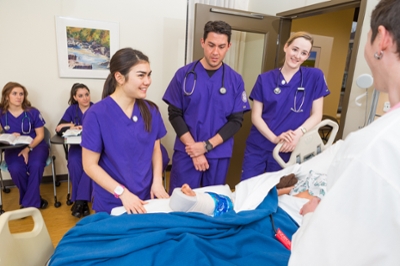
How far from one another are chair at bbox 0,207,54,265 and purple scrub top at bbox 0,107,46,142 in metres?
1.78

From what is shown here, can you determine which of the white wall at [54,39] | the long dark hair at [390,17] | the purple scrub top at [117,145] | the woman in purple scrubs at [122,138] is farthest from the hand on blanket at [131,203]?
the white wall at [54,39]

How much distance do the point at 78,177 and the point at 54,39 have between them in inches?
61.0

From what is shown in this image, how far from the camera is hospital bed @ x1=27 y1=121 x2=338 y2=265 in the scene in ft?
3.34

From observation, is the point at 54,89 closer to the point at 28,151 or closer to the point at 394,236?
the point at 28,151

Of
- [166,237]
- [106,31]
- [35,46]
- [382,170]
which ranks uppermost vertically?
[106,31]

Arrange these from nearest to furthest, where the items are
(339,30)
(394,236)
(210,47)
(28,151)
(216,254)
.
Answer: (394,236), (216,254), (210,47), (28,151), (339,30)

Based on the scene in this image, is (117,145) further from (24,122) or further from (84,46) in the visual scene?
(84,46)

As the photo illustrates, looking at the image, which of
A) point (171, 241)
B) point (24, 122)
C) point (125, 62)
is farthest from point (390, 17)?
point (24, 122)

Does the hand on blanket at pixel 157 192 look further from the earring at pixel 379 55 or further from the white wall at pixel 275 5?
the white wall at pixel 275 5

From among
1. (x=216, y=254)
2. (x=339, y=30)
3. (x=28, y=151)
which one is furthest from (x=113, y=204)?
(x=339, y=30)

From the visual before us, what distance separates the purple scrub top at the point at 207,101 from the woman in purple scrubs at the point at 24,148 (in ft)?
5.21

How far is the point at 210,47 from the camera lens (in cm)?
184

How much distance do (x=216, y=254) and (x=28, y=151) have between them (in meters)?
2.33

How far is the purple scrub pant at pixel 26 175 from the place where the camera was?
2516 millimetres
